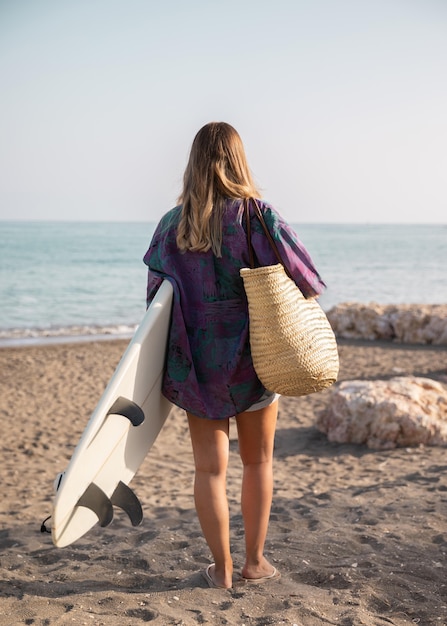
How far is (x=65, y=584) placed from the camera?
117 inches

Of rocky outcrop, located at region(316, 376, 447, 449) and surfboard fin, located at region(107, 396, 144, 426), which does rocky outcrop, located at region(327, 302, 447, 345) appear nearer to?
rocky outcrop, located at region(316, 376, 447, 449)

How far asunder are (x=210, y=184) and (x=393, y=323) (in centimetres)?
996

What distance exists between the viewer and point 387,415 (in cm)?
575

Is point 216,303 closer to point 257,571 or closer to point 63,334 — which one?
point 257,571

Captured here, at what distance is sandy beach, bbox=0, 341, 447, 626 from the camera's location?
2646 mm

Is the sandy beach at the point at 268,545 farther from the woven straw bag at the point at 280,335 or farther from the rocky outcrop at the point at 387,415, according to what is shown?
the woven straw bag at the point at 280,335

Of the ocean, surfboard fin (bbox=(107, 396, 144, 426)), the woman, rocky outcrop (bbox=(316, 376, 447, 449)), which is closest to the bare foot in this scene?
the woman

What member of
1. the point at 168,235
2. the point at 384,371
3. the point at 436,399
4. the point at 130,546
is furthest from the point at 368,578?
the point at 384,371

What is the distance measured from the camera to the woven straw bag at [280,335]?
98.3 inches

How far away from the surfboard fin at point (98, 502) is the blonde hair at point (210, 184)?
3.15ft

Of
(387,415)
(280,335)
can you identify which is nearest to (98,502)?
(280,335)

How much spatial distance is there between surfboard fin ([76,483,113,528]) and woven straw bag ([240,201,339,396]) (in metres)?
0.74

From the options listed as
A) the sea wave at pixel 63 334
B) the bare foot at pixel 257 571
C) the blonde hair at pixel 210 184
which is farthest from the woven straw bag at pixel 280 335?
the sea wave at pixel 63 334

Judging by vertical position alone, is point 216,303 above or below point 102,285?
above
